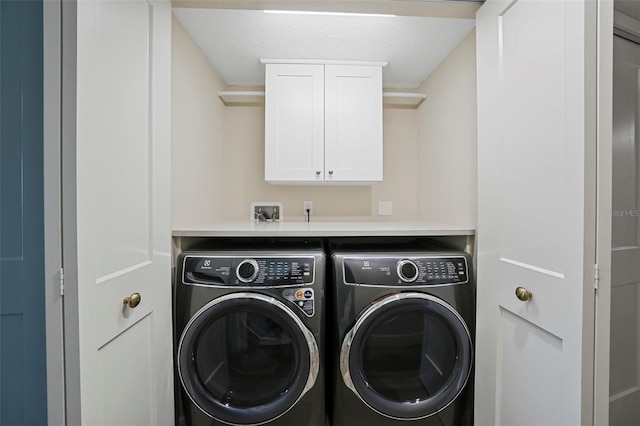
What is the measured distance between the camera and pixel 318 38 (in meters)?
1.67

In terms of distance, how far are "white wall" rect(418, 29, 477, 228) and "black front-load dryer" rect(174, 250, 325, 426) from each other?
3.07ft

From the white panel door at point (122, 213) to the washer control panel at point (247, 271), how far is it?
0.12 m

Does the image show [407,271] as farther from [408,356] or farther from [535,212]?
[535,212]

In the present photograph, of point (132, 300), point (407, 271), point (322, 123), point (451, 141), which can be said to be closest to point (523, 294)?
point (407, 271)

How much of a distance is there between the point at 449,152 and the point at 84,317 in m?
1.88

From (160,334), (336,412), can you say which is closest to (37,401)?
(160,334)

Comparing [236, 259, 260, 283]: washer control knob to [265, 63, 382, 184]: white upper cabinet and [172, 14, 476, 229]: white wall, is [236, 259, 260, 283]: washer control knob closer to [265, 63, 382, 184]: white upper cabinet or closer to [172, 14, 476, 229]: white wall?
[172, 14, 476, 229]: white wall

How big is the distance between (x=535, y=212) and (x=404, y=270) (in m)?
0.56

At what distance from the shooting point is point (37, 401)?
771 millimetres

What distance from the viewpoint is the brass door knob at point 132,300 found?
37.1 inches

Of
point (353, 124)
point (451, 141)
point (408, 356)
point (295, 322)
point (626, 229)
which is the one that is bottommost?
point (408, 356)

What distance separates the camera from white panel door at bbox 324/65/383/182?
76.2 inches

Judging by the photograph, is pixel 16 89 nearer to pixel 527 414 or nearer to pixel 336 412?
pixel 336 412

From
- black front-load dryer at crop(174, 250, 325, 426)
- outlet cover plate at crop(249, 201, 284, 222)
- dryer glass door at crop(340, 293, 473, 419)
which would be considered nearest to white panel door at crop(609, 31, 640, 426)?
dryer glass door at crop(340, 293, 473, 419)
